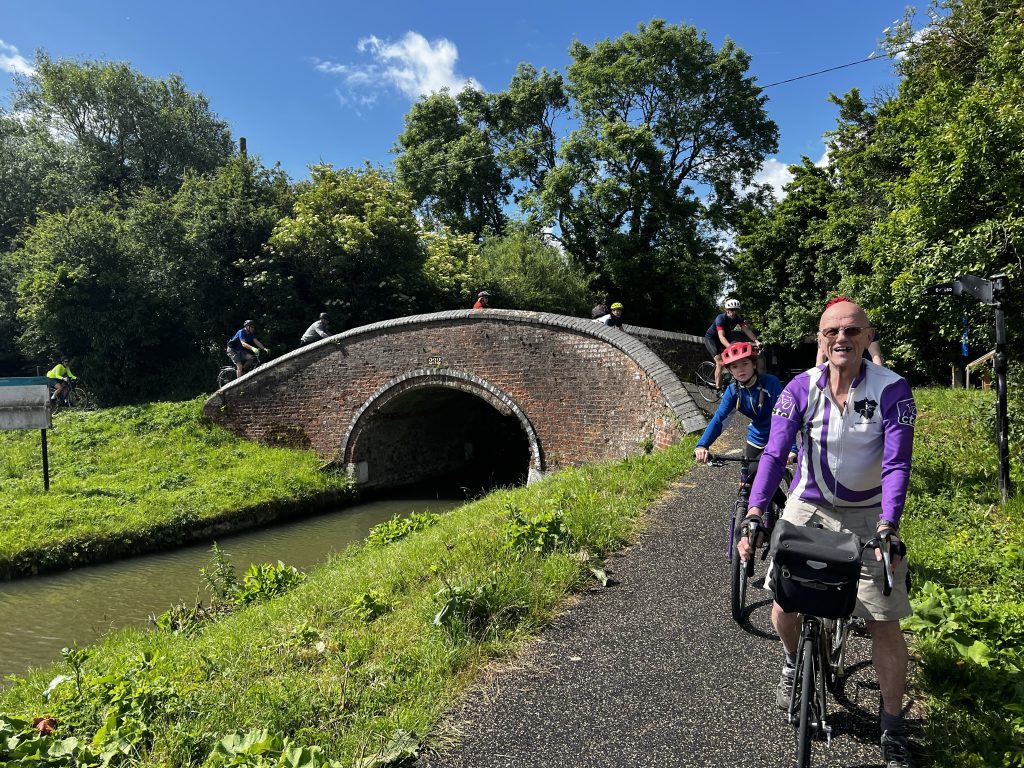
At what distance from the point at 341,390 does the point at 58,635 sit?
727 cm

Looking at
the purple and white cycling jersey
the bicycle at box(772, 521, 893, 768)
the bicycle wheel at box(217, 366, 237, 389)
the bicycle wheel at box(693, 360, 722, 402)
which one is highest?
the bicycle wheel at box(217, 366, 237, 389)

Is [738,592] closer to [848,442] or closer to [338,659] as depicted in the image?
[848,442]

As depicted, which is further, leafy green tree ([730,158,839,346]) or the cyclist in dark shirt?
leafy green tree ([730,158,839,346])

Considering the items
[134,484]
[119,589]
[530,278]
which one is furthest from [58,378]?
[530,278]

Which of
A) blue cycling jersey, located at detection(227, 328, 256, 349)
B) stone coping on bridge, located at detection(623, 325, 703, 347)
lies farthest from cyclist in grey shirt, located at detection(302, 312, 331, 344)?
stone coping on bridge, located at detection(623, 325, 703, 347)

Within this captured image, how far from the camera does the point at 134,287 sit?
18.8 metres

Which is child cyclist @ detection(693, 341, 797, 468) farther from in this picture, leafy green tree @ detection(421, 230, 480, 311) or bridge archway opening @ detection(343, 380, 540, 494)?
leafy green tree @ detection(421, 230, 480, 311)

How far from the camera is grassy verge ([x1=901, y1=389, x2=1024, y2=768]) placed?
2582 mm

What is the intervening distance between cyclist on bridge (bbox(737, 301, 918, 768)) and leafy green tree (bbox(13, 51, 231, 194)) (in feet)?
87.5

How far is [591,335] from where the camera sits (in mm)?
11227

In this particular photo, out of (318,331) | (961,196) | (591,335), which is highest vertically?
(961,196)

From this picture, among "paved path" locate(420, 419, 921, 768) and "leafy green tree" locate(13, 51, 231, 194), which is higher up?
"leafy green tree" locate(13, 51, 231, 194)

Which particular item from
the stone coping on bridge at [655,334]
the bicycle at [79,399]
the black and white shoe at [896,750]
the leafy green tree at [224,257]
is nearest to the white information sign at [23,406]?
the leafy green tree at [224,257]

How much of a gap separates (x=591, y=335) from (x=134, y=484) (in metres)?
8.71
